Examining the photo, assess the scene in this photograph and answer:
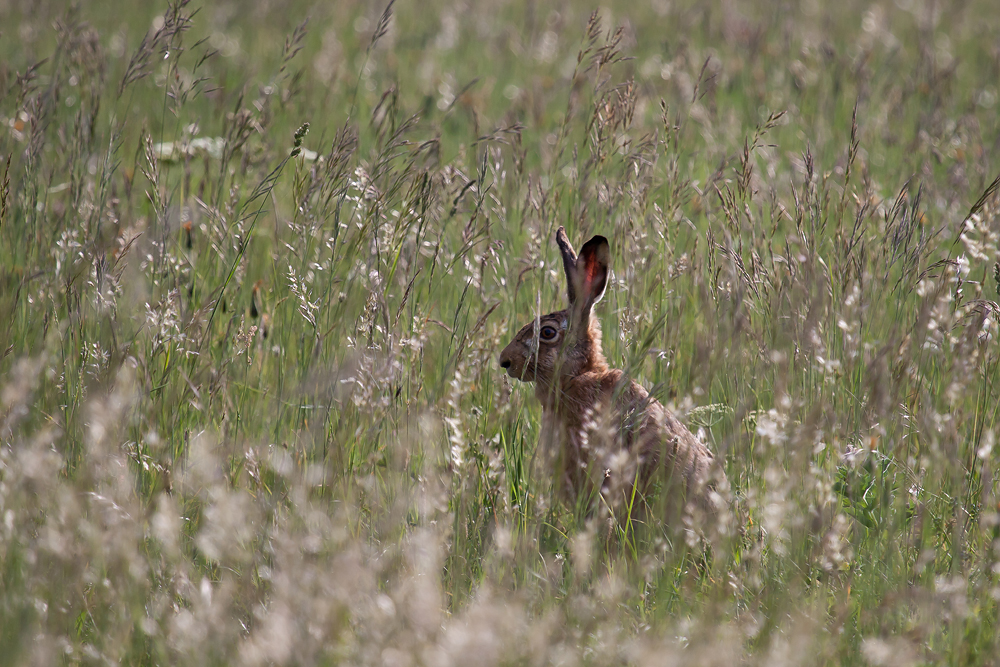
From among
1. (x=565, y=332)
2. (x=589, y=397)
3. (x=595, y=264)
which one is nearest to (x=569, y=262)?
(x=595, y=264)

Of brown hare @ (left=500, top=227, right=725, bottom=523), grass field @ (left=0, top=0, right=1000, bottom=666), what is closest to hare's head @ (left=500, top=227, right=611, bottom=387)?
brown hare @ (left=500, top=227, right=725, bottom=523)

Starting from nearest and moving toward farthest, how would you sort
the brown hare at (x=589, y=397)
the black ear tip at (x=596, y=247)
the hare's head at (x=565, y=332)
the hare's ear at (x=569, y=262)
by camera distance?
the brown hare at (x=589, y=397), the black ear tip at (x=596, y=247), the hare's head at (x=565, y=332), the hare's ear at (x=569, y=262)

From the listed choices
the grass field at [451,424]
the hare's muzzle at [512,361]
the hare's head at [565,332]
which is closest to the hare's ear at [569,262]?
the hare's head at [565,332]

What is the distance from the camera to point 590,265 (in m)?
3.26

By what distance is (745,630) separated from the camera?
196 centimetres

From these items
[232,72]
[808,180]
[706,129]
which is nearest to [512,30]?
[232,72]

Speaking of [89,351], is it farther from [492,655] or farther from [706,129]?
[706,129]

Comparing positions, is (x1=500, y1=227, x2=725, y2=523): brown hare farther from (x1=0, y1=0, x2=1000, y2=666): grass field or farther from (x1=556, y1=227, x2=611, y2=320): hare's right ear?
(x1=0, y1=0, x2=1000, y2=666): grass field

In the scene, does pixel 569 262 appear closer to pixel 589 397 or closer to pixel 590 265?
pixel 590 265

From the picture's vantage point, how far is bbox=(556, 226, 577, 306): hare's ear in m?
3.39

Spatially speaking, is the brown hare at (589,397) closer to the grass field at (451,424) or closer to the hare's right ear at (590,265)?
the hare's right ear at (590,265)

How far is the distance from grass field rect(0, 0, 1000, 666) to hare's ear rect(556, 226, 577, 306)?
0.15m

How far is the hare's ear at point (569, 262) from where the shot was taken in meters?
3.39

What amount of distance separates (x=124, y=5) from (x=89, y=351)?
21.7 ft
